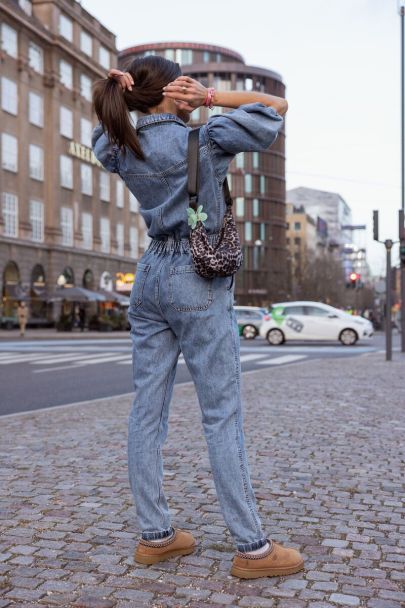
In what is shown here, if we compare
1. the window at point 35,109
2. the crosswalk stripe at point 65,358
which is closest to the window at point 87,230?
the window at point 35,109

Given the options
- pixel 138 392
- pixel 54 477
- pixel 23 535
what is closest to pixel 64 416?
pixel 54 477

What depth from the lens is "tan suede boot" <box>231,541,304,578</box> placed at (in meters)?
2.91

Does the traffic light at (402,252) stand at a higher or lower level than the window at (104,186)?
lower

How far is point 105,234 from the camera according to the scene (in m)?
55.3

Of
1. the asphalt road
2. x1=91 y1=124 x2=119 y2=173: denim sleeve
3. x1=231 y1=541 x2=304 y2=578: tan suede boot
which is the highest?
x1=91 y1=124 x2=119 y2=173: denim sleeve

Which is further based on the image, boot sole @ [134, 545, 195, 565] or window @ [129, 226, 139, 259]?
window @ [129, 226, 139, 259]

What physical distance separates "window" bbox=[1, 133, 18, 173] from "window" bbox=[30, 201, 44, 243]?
266 centimetres

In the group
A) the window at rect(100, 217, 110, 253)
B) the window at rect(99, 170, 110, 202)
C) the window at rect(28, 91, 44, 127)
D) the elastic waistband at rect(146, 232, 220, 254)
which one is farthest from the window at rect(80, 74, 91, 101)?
the elastic waistband at rect(146, 232, 220, 254)

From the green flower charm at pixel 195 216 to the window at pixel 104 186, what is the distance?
5301 cm

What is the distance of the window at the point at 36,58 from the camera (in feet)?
150

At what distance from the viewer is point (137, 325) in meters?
3.15

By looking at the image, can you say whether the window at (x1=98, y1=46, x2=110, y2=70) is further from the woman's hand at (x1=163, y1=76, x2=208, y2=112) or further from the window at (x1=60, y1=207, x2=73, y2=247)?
the woman's hand at (x1=163, y1=76, x2=208, y2=112)

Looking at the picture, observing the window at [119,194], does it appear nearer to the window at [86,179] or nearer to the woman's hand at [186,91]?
the window at [86,179]

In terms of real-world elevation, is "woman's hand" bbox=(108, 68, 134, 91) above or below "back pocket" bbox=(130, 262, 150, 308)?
above
